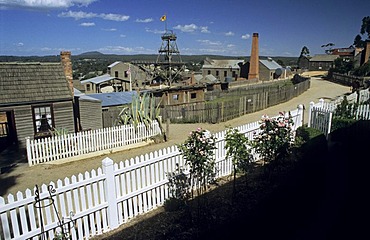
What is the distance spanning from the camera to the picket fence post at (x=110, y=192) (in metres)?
5.36

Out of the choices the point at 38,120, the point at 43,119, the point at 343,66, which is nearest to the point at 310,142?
the point at 43,119

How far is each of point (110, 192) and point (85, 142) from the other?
7591 mm

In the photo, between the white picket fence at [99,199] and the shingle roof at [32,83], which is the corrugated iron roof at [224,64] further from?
the white picket fence at [99,199]

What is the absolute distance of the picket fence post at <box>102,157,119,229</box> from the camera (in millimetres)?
5362

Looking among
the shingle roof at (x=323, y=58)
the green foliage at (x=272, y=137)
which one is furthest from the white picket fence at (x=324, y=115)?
the shingle roof at (x=323, y=58)

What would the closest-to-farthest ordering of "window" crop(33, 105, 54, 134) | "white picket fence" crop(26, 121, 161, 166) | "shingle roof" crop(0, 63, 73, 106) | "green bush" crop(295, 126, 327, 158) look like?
"green bush" crop(295, 126, 327, 158)
"white picket fence" crop(26, 121, 161, 166)
"shingle roof" crop(0, 63, 73, 106)
"window" crop(33, 105, 54, 134)

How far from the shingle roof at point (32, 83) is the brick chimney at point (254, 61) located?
4763 centimetres

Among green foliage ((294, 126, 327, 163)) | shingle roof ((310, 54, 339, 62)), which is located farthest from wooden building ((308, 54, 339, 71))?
green foliage ((294, 126, 327, 163))

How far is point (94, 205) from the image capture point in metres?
5.31

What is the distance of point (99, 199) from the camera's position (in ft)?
18.7

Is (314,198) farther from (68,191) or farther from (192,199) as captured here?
(68,191)

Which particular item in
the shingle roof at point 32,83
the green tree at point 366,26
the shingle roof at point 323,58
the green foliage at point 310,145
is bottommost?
the green foliage at point 310,145

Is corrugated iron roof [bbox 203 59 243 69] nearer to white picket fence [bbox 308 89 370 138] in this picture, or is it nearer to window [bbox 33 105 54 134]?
white picket fence [bbox 308 89 370 138]

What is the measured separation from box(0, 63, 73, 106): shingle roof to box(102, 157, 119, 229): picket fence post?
389 inches
